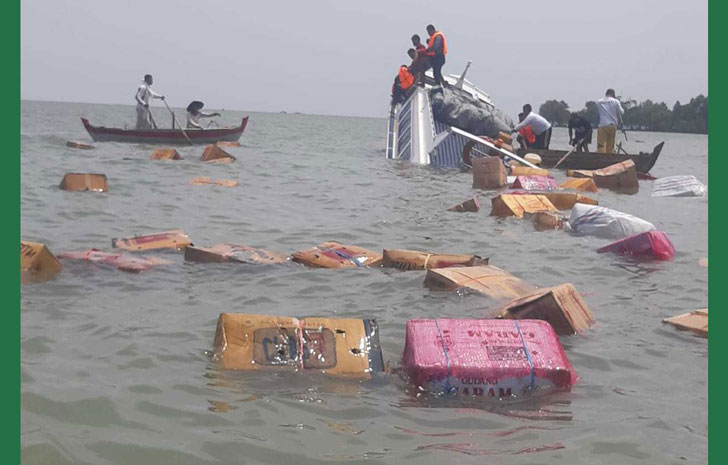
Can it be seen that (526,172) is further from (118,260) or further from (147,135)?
(147,135)

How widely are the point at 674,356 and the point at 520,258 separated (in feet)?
8.55

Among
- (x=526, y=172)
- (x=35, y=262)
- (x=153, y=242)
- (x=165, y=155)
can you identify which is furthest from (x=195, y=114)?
(x=35, y=262)

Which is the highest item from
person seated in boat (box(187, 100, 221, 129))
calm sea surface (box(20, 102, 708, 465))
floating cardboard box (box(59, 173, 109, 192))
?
person seated in boat (box(187, 100, 221, 129))

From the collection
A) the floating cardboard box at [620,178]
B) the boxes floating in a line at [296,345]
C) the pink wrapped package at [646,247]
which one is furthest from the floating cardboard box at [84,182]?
the floating cardboard box at [620,178]

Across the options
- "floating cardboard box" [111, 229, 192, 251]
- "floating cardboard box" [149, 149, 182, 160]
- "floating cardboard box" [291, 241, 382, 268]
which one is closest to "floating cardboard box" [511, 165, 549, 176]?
"floating cardboard box" [149, 149, 182, 160]

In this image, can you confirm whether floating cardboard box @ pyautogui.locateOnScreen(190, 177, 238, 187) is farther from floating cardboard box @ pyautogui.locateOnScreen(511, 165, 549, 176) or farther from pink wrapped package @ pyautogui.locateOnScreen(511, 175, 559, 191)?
floating cardboard box @ pyautogui.locateOnScreen(511, 165, 549, 176)

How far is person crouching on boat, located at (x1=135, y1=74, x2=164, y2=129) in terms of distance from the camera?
17.4 meters

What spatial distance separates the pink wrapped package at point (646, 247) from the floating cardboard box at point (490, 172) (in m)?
5.56

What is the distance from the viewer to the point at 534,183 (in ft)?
38.8

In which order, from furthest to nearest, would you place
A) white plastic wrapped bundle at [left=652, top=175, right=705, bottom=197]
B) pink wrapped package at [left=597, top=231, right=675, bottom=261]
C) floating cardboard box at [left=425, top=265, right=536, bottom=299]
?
white plastic wrapped bundle at [left=652, top=175, right=705, bottom=197] → pink wrapped package at [left=597, top=231, right=675, bottom=261] → floating cardboard box at [left=425, top=265, right=536, bottom=299]

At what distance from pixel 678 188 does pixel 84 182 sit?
31.1 ft

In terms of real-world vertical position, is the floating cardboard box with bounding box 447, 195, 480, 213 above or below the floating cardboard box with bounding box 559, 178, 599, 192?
below

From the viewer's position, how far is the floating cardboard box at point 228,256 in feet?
18.0

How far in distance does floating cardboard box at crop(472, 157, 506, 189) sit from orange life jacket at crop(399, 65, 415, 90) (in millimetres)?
7794
